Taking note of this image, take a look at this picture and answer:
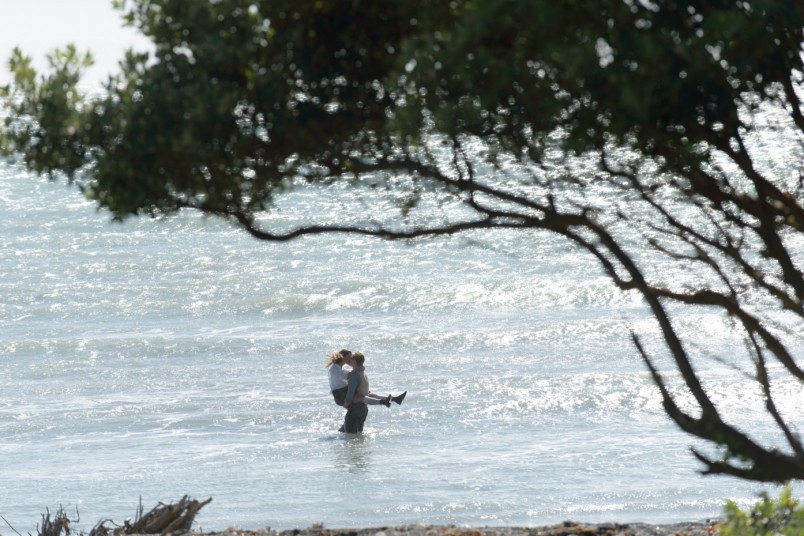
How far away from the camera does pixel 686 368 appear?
5.61 m

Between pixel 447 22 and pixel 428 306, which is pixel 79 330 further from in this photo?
pixel 447 22

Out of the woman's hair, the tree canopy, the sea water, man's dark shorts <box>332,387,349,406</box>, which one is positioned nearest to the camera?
the tree canopy

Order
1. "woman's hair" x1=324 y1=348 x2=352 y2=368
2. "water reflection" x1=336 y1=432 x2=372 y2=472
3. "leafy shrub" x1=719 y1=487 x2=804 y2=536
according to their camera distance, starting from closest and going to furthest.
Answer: "leafy shrub" x1=719 y1=487 x2=804 y2=536 < "water reflection" x1=336 y1=432 x2=372 y2=472 < "woman's hair" x1=324 y1=348 x2=352 y2=368

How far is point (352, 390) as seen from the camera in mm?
17719

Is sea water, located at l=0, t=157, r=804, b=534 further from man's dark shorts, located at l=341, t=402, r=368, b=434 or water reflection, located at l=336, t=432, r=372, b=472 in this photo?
man's dark shorts, located at l=341, t=402, r=368, b=434

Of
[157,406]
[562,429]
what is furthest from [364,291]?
[562,429]

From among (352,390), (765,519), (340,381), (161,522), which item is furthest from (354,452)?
(765,519)

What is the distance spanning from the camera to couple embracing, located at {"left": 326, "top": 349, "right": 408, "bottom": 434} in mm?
17688

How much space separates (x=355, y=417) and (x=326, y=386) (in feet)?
13.8

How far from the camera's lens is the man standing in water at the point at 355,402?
58.0 feet

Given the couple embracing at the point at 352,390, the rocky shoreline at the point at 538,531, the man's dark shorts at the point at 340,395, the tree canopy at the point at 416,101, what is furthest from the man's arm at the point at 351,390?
the tree canopy at the point at 416,101

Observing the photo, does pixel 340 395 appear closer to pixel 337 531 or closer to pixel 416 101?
pixel 337 531

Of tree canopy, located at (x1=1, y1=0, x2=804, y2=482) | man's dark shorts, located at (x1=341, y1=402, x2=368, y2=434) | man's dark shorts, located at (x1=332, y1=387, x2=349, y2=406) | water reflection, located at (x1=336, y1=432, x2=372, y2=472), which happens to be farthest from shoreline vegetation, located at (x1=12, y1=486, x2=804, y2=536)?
man's dark shorts, located at (x1=332, y1=387, x2=349, y2=406)

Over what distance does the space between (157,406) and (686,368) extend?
626 inches
